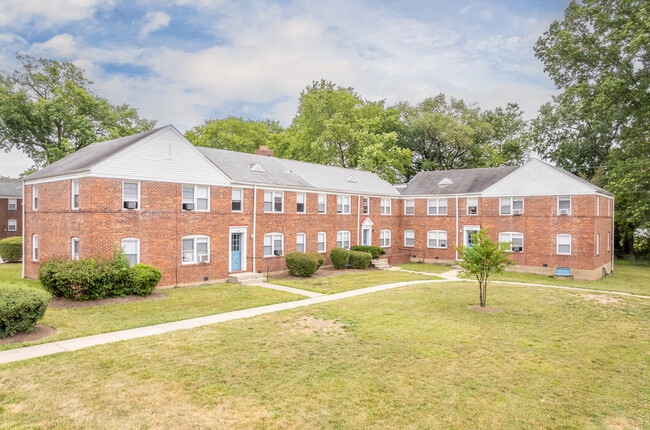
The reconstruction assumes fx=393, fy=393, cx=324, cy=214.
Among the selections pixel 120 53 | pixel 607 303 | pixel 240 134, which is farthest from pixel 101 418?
pixel 240 134

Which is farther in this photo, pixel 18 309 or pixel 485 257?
pixel 485 257

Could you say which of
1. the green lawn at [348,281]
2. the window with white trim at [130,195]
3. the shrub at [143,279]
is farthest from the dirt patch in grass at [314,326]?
the window with white trim at [130,195]

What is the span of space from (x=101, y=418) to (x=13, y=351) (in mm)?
5004

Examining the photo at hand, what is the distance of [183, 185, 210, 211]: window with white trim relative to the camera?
19.9 meters

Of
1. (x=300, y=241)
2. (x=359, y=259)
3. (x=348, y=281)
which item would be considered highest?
(x=300, y=241)

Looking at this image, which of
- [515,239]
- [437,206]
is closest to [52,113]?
[437,206]

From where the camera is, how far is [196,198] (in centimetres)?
2027

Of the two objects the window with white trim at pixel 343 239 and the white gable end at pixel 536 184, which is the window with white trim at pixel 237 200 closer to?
the window with white trim at pixel 343 239

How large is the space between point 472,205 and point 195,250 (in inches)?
837

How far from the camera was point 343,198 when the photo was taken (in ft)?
96.2

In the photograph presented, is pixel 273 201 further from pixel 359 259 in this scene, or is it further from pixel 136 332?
pixel 136 332

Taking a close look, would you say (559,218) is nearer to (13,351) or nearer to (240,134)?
(13,351)

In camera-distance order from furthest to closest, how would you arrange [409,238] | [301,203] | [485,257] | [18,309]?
[409,238]
[301,203]
[485,257]
[18,309]

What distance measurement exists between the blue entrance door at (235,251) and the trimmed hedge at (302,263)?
2883 mm
